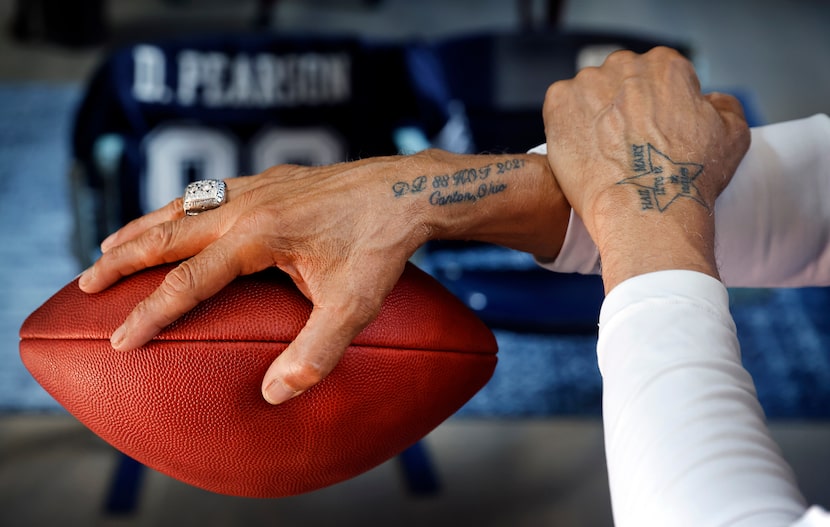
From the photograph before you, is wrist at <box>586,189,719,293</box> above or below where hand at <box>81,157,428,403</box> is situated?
above

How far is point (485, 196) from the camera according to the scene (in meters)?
0.86

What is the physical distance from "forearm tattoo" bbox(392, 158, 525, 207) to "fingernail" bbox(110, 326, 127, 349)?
0.91 feet

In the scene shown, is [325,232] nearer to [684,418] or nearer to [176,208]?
[176,208]

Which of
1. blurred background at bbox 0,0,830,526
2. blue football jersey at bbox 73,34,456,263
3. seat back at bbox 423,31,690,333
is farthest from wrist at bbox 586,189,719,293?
blue football jersey at bbox 73,34,456,263

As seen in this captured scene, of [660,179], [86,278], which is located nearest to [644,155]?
[660,179]

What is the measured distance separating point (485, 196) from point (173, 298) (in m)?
0.34

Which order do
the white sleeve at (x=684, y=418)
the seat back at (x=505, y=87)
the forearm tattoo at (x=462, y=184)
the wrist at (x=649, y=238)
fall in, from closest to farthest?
the white sleeve at (x=684, y=418) < the wrist at (x=649, y=238) < the forearm tattoo at (x=462, y=184) < the seat back at (x=505, y=87)

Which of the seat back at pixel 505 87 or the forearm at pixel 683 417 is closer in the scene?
the forearm at pixel 683 417

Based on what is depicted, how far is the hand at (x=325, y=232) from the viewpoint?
0.70 metres

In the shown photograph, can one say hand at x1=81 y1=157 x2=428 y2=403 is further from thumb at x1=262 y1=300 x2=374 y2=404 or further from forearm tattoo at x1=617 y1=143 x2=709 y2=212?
forearm tattoo at x1=617 y1=143 x2=709 y2=212

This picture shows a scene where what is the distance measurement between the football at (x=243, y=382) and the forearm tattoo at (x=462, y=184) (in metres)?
0.09

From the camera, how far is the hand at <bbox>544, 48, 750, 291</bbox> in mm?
712

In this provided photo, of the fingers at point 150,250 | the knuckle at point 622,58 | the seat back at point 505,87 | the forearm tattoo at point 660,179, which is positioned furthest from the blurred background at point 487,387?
the fingers at point 150,250

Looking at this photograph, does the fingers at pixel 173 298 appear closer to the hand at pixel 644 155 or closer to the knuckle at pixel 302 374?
the knuckle at pixel 302 374
